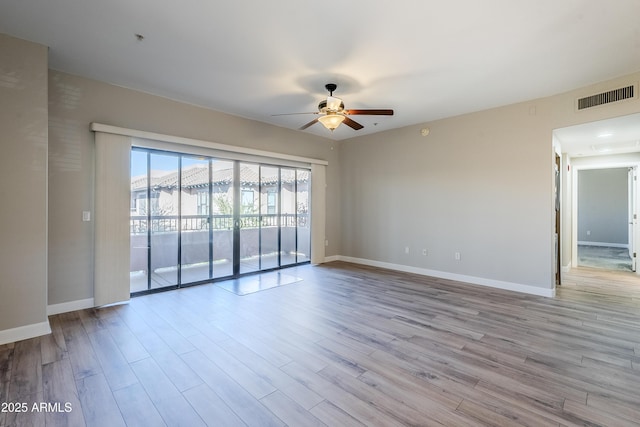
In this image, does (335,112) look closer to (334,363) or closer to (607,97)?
(334,363)

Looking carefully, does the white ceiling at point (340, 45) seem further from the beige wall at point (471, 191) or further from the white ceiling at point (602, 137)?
the white ceiling at point (602, 137)

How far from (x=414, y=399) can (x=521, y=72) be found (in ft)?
12.5

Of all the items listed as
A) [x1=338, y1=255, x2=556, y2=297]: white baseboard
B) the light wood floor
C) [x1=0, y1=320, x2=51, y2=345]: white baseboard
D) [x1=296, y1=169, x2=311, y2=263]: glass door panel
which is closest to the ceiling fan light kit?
the light wood floor

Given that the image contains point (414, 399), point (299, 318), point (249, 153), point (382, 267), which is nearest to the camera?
point (414, 399)

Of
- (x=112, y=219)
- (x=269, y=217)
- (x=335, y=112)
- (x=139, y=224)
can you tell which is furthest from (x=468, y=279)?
(x=112, y=219)

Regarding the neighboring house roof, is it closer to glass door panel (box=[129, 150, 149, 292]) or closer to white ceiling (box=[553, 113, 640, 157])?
glass door panel (box=[129, 150, 149, 292])

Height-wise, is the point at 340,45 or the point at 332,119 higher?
the point at 340,45

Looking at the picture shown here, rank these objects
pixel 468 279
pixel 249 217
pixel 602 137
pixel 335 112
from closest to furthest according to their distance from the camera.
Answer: pixel 335 112
pixel 602 137
pixel 468 279
pixel 249 217

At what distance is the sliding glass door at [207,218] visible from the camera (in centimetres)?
424

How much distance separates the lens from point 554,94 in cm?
406

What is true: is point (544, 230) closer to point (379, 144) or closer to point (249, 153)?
point (379, 144)

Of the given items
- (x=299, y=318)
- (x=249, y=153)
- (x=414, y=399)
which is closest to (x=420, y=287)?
(x=299, y=318)

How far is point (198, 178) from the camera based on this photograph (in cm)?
476

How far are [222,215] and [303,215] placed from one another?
6.46 feet
